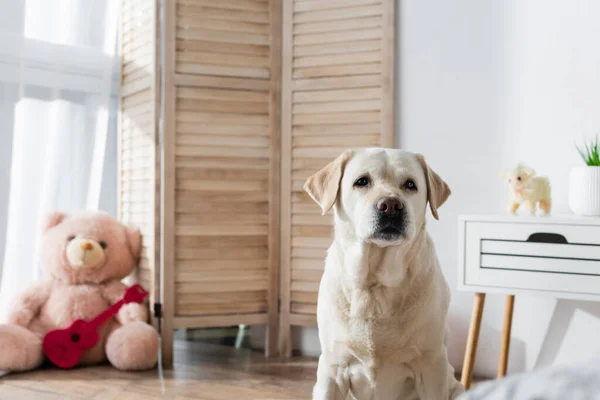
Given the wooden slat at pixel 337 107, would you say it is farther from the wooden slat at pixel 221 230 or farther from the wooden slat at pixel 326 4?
the wooden slat at pixel 221 230

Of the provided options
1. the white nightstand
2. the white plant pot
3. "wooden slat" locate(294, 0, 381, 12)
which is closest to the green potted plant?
the white plant pot

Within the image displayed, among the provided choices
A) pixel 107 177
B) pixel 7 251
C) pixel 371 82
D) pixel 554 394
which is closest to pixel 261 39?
pixel 371 82

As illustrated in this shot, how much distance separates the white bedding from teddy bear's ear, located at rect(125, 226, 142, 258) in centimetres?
271

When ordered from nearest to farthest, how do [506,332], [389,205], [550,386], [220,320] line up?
[550,386], [389,205], [506,332], [220,320]

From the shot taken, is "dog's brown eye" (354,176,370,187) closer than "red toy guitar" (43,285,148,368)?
Yes

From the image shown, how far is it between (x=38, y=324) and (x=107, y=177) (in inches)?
34.7

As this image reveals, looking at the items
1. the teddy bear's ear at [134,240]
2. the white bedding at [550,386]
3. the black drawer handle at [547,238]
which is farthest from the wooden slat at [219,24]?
the white bedding at [550,386]

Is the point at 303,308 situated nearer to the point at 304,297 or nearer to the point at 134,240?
the point at 304,297

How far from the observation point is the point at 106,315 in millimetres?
2918

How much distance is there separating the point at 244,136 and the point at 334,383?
5.59 feet

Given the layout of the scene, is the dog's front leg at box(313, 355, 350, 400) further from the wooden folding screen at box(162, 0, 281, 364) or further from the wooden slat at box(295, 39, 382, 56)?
the wooden slat at box(295, 39, 382, 56)

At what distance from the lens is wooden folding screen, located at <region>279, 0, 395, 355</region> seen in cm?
306

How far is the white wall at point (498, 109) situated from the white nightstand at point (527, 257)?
1.41ft

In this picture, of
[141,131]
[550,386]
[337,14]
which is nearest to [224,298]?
[141,131]
